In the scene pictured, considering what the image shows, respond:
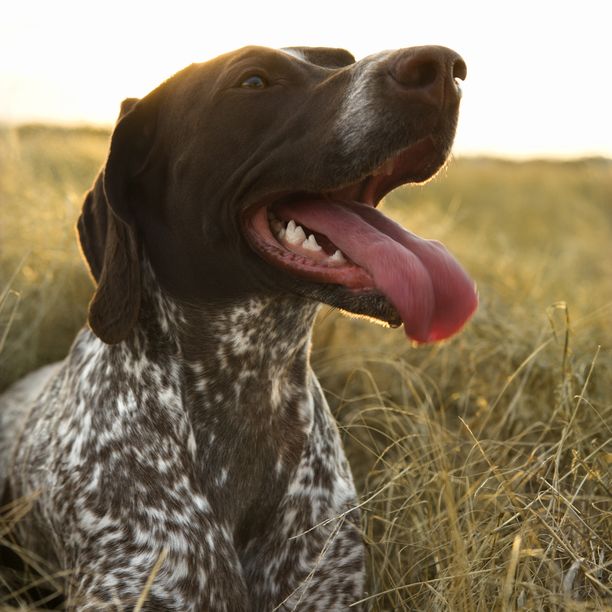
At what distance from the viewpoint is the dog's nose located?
7.58 feet

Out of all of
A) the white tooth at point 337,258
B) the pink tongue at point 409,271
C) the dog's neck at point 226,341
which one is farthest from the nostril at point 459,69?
the dog's neck at point 226,341

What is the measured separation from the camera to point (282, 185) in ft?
8.68

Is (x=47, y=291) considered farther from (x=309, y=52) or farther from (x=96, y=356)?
(x=309, y=52)

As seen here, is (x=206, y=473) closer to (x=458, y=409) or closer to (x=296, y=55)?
(x=296, y=55)

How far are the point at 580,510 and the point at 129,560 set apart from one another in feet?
4.60

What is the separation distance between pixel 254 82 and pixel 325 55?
411 mm

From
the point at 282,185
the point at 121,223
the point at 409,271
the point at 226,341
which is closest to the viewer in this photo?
the point at 409,271

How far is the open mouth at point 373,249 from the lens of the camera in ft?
8.16

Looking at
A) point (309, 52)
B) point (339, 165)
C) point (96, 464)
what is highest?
point (309, 52)

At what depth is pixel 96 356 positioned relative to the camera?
3.18 meters

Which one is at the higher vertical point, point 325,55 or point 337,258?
Result: point 325,55

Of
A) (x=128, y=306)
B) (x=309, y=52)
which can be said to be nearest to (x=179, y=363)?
(x=128, y=306)

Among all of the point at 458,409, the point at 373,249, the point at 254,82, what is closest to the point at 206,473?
the point at 373,249

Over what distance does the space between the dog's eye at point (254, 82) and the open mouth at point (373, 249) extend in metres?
0.34
